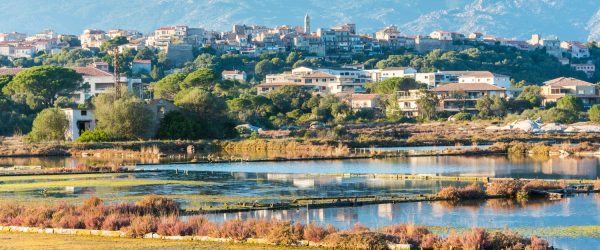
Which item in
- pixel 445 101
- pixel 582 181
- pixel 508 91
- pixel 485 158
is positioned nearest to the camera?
pixel 582 181

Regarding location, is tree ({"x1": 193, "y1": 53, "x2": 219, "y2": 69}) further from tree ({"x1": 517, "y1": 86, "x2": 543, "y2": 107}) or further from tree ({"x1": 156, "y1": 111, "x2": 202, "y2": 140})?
tree ({"x1": 156, "y1": 111, "x2": 202, "y2": 140})

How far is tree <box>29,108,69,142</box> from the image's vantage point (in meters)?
66.6

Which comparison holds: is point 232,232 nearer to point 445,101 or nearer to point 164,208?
point 164,208

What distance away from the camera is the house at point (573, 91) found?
108812mm

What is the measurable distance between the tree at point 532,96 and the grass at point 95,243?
82246 millimetres

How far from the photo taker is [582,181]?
37594 mm

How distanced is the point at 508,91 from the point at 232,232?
308 ft

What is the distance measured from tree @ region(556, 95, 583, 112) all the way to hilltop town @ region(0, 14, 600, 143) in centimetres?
25

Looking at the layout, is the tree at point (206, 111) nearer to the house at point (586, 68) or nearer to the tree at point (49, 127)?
the tree at point (49, 127)

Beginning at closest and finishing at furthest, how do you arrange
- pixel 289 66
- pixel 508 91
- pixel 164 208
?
pixel 164 208
pixel 508 91
pixel 289 66

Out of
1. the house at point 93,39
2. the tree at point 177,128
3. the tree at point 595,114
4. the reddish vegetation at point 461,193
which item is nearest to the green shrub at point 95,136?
the tree at point 177,128

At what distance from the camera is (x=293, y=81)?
129250 mm

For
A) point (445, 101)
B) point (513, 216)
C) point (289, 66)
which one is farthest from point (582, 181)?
point (289, 66)

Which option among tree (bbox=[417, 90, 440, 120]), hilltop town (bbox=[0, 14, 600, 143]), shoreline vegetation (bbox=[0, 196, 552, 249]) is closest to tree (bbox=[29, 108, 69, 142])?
hilltop town (bbox=[0, 14, 600, 143])
